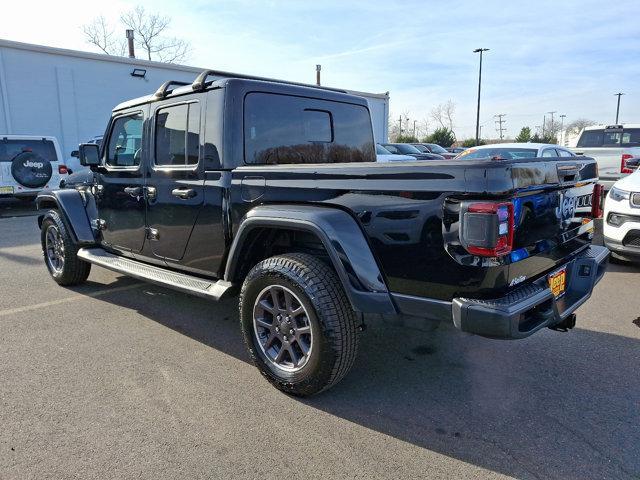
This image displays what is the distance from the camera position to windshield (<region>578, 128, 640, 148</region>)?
37.4 feet

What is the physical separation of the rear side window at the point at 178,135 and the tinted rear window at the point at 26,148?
9242 mm

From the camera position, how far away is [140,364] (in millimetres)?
3443

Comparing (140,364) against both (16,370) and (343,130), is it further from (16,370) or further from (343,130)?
(343,130)

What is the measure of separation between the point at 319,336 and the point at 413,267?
691mm

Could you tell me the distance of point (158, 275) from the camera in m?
3.86

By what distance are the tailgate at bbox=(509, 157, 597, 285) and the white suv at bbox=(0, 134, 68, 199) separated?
10794 mm

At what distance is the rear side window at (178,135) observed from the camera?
3535 millimetres

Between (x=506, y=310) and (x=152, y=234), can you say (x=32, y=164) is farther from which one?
(x=506, y=310)

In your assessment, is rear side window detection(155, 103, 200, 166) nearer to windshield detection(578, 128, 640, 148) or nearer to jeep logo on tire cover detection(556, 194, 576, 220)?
jeep logo on tire cover detection(556, 194, 576, 220)

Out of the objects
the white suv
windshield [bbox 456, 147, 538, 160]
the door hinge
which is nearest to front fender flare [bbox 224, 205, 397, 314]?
the door hinge

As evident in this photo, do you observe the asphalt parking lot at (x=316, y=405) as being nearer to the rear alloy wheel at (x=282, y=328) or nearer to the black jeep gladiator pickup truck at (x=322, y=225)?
the rear alloy wheel at (x=282, y=328)

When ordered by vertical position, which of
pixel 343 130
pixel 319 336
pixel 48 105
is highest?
pixel 48 105

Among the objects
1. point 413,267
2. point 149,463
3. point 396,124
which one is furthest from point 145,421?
point 396,124

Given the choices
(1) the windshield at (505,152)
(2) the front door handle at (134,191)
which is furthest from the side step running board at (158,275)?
(1) the windshield at (505,152)
